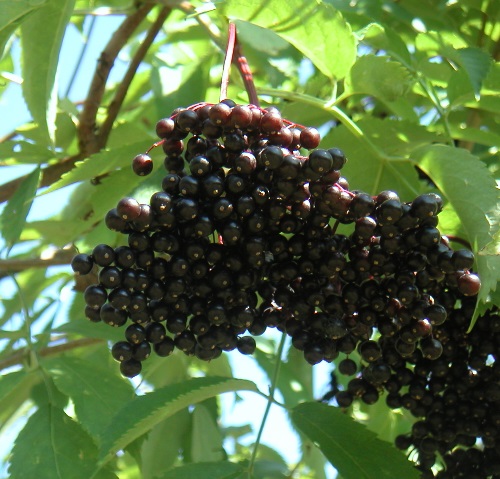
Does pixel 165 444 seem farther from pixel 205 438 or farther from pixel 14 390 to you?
pixel 14 390

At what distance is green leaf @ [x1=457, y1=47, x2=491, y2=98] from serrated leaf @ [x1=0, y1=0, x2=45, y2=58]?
0.95 m

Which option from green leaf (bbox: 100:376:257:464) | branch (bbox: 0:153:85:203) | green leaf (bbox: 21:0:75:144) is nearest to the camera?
green leaf (bbox: 100:376:257:464)

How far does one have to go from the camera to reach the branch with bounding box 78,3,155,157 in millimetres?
2619

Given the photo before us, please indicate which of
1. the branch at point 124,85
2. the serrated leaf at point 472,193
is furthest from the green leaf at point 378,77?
the branch at point 124,85

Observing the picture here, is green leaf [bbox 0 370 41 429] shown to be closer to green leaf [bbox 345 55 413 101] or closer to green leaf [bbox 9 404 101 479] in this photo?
green leaf [bbox 9 404 101 479]

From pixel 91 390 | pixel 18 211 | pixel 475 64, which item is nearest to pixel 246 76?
pixel 475 64

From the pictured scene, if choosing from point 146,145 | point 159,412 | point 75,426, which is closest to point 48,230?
point 146,145

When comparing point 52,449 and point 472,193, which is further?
point 52,449

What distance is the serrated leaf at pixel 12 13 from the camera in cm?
196

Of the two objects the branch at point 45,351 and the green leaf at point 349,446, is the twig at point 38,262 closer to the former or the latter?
the branch at point 45,351

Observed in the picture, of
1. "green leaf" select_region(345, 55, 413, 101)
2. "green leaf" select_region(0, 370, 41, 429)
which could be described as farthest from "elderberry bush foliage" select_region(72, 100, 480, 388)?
"green leaf" select_region(0, 370, 41, 429)

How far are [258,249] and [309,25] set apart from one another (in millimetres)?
534

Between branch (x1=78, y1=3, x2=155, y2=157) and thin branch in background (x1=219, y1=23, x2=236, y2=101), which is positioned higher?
thin branch in background (x1=219, y1=23, x2=236, y2=101)

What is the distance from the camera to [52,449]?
1849 millimetres
